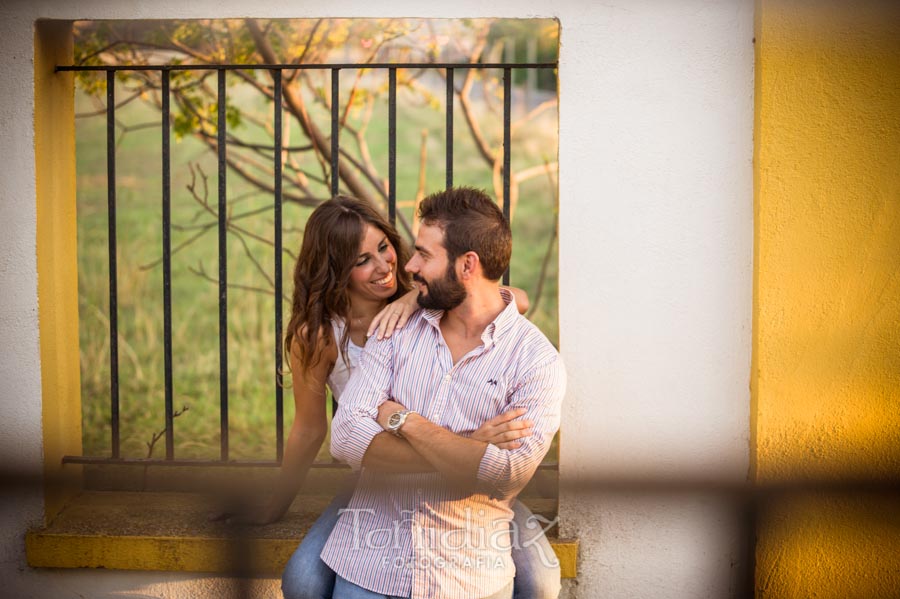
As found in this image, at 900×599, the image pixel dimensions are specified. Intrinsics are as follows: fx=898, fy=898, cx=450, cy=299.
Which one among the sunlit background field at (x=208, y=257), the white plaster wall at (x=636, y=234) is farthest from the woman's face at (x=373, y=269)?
the sunlit background field at (x=208, y=257)

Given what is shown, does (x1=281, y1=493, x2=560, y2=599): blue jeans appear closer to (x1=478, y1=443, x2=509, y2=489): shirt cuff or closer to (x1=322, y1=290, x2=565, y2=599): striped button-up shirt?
(x1=322, y1=290, x2=565, y2=599): striped button-up shirt

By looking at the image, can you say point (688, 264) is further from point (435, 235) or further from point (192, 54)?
point (192, 54)

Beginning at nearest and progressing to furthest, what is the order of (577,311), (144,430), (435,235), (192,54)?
1. (435,235)
2. (577,311)
3. (192,54)
4. (144,430)

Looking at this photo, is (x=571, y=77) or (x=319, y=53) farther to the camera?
(x=319, y=53)

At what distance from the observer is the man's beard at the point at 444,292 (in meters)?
2.42

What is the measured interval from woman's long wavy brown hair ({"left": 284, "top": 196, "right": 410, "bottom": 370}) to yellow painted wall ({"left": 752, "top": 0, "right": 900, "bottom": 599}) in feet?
3.99

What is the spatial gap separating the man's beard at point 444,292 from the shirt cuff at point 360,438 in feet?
1.22

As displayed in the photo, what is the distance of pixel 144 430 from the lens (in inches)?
207

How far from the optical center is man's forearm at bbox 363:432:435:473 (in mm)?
2234

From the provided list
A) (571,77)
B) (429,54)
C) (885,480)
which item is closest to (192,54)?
(429,54)

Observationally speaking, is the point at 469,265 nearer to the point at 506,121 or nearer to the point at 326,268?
the point at 326,268

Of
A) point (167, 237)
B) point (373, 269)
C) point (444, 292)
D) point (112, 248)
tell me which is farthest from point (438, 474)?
point (112, 248)

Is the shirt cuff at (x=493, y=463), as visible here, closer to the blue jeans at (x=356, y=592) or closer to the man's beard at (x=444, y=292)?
the blue jeans at (x=356, y=592)

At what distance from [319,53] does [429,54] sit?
54cm
